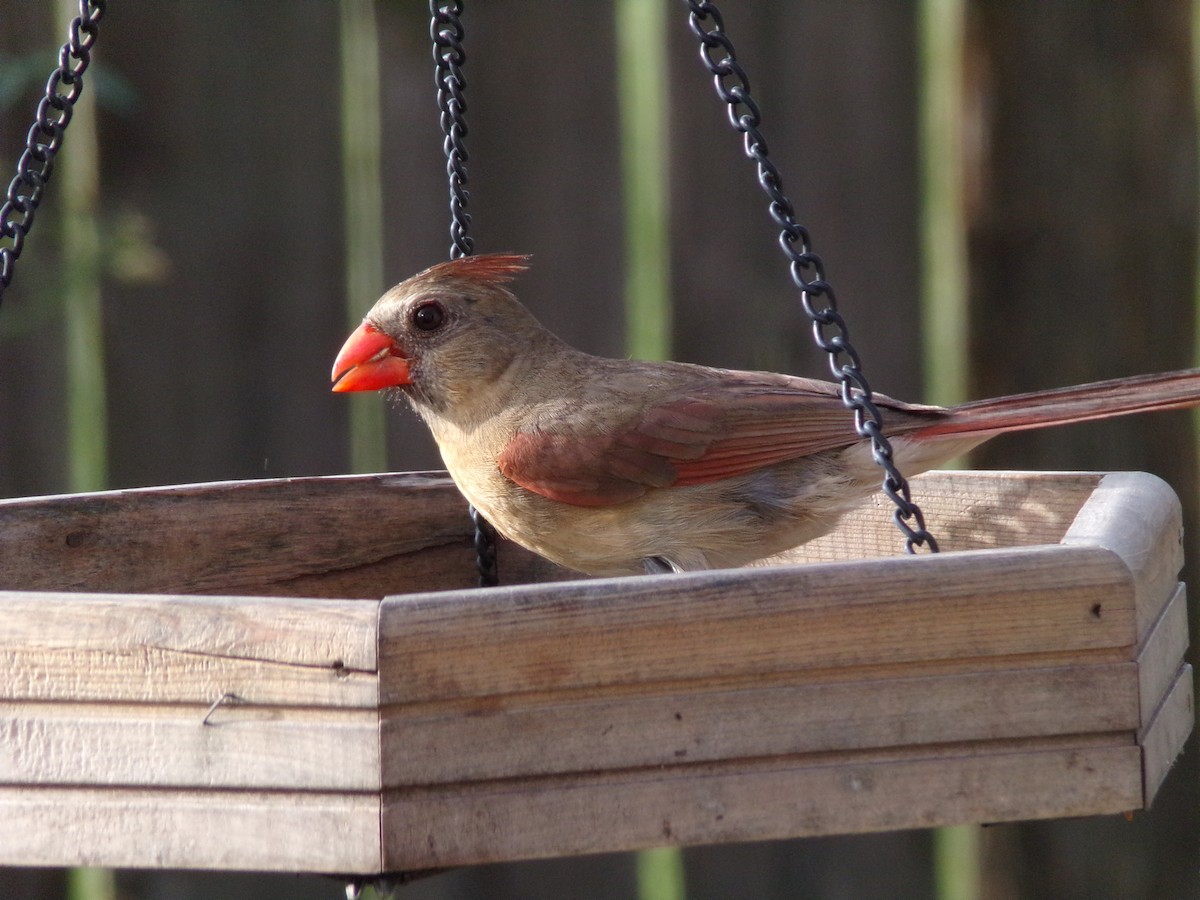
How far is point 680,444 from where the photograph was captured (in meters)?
2.32

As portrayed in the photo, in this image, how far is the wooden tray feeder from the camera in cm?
138

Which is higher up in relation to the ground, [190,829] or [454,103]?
[454,103]

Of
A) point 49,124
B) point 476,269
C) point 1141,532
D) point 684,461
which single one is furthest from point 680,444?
point 49,124

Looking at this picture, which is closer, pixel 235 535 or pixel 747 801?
pixel 747 801

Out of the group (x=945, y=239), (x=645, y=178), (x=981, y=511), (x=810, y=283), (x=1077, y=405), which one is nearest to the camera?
(x=810, y=283)

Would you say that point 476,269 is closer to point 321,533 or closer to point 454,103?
point 454,103

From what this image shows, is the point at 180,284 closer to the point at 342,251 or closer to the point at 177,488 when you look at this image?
the point at 342,251

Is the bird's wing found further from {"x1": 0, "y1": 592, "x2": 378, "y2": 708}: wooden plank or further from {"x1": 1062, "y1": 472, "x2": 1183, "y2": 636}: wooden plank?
{"x1": 0, "y1": 592, "x2": 378, "y2": 708}: wooden plank

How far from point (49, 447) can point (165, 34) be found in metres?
0.94

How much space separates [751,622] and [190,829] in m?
0.57

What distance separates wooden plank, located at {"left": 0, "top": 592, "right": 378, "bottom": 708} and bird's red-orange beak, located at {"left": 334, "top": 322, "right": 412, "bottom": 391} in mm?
1029

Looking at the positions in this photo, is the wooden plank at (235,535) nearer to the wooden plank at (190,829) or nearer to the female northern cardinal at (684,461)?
the female northern cardinal at (684,461)

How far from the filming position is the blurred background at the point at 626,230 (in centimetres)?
300

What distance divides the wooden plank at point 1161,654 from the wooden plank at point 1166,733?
1 centimetres
